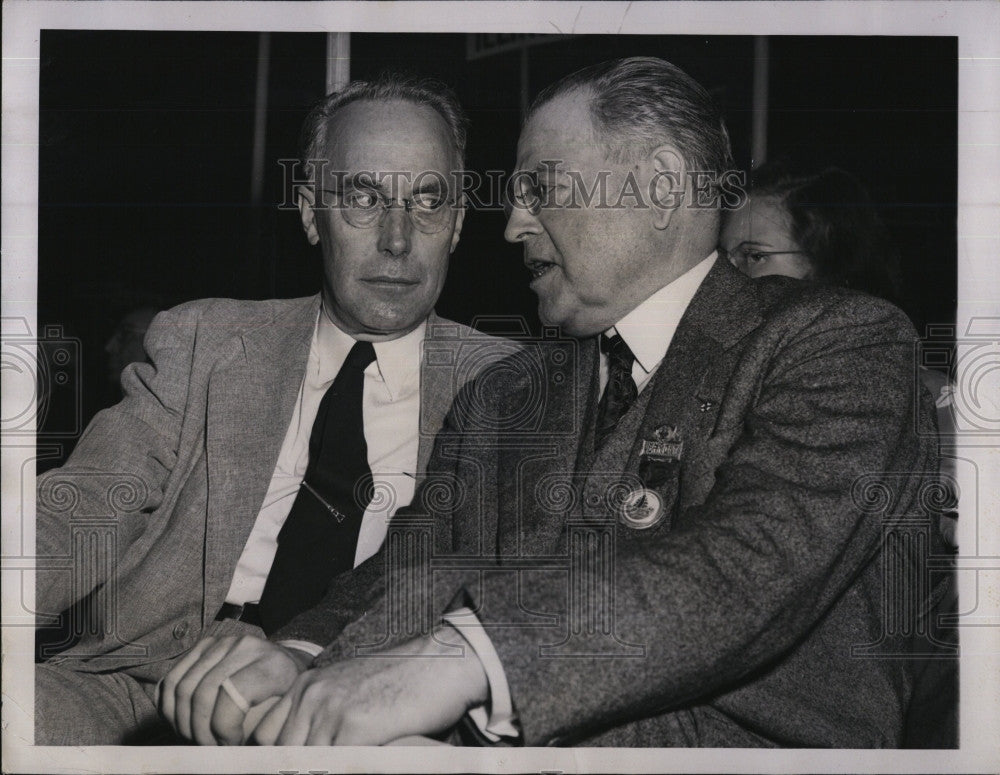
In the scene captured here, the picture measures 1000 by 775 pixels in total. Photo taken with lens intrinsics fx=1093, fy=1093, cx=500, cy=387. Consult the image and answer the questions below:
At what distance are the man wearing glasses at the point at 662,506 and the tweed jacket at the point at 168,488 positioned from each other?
32 centimetres

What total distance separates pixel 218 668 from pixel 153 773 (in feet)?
1.76

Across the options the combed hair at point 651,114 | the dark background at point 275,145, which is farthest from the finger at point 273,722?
the combed hair at point 651,114

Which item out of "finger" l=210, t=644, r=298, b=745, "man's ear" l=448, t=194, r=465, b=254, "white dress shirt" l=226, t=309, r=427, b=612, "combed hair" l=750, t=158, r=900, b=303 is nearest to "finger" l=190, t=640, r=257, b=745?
"finger" l=210, t=644, r=298, b=745

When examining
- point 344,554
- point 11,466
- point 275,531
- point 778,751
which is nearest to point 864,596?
point 778,751

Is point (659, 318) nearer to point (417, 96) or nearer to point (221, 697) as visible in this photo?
point (417, 96)

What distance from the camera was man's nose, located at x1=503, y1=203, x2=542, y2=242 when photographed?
2.20m

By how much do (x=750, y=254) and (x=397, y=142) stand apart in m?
0.79

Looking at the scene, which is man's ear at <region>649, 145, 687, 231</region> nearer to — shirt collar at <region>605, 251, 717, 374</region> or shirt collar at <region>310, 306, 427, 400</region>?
shirt collar at <region>605, 251, 717, 374</region>

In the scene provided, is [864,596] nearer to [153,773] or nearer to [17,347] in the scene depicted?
[153,773]

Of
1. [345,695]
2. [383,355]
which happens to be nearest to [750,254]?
[383,355]

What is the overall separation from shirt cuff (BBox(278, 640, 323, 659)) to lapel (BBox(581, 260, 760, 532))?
1.94 ft

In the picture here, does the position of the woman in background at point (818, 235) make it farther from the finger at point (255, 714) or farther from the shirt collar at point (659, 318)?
the finger at point (255, 714)

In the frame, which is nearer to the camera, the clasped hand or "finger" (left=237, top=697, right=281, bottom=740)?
the clasped hand

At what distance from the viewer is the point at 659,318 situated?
2076mm
